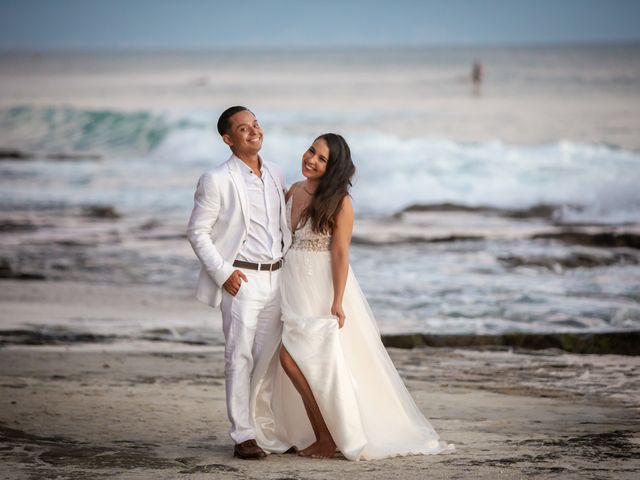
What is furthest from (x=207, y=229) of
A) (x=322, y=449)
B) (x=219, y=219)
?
(x=322, y=449)

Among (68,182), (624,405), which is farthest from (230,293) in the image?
(68,182)

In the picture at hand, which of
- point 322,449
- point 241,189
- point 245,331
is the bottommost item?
point 322,449

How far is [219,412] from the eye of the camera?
285 inches

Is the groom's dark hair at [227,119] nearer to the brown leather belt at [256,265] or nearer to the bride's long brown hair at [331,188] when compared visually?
the bride's long brown hair at [331,188]

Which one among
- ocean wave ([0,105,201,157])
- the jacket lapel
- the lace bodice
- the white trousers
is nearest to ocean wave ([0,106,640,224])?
ocean wave ([0,105,201,157])

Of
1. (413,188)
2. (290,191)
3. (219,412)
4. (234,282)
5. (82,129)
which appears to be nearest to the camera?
(234,282)

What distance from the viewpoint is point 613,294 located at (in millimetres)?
12125

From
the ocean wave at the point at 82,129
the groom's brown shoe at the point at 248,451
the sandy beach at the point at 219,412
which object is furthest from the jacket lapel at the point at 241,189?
the ocean wave at the point at 82,129

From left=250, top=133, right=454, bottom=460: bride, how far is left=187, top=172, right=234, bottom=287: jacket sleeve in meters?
0.38

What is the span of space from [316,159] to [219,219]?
1.92ft

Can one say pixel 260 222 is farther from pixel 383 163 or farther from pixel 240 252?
pixel 383 163

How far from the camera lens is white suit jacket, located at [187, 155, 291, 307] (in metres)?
5.77

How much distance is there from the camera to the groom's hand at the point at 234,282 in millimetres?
5723

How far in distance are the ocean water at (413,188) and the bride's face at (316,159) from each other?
192 inches
